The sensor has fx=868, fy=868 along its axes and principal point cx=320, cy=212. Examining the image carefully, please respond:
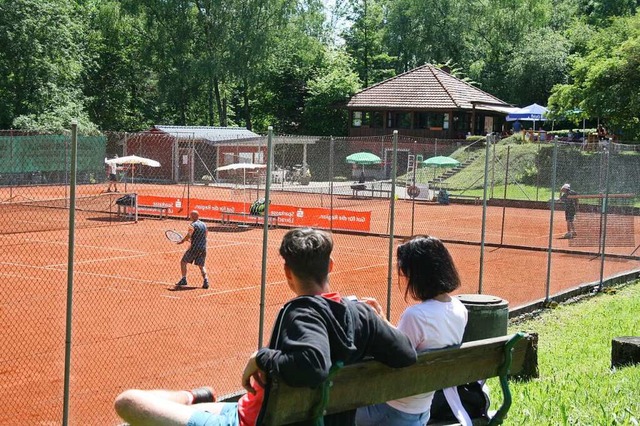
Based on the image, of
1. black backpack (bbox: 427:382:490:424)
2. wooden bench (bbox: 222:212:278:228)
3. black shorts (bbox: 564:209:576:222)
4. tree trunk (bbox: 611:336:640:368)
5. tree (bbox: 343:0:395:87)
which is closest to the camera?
black backpack (bbox: 427:382:490:424)

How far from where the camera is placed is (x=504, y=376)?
17.6 ft

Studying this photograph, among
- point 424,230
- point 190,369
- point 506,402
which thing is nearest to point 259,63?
point 424,230

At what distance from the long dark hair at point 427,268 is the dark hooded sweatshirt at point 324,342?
620mm

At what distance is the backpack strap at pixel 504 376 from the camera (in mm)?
5254

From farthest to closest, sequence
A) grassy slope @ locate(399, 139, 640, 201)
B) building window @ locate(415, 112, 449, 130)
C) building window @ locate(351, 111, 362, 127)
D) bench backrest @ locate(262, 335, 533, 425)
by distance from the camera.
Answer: building window @ locate(351, 111, 362, 127)
building window @ locate(415, 112, 449, 130)
grassy slope @ locate(399, 139, 640, 201)
bench backrest @ locate(262, 335, 533, 425)

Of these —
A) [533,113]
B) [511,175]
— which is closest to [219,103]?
[533,113]

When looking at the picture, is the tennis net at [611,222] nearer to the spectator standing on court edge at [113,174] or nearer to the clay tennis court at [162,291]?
the clay tennis court at [162,291]

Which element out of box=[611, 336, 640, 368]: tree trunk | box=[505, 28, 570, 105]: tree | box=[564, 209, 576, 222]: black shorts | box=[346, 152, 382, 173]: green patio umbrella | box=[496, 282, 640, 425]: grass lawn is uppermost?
box=[505, 28, 570, 105]: tree

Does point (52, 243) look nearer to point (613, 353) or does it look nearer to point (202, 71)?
point (613, 353)

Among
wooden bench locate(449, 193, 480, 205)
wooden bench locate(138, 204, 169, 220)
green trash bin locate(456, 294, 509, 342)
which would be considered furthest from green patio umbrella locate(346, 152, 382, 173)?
green trash bin locate(456, 294, 509, 342)

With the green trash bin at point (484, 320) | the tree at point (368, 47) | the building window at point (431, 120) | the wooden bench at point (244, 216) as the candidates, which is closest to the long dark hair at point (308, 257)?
the green trash bin at point (484, 320)

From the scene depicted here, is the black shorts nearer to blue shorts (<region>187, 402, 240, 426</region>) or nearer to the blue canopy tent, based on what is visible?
blue shorts (<region>187, 402, 240, 426</region>)

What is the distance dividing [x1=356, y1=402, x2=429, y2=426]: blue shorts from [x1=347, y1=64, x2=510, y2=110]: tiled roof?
51.8 metres

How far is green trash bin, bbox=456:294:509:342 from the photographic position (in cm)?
661
